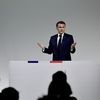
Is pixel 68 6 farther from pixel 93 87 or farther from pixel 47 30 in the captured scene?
pixel 93 87

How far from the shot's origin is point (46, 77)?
3.69 metres

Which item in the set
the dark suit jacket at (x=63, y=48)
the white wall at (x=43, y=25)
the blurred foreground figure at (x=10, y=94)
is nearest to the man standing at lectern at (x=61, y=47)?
the dark suit jacket at (x=63, y=48)

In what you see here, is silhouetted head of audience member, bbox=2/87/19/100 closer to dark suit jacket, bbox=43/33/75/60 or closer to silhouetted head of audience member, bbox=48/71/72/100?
silhouetted head of audience member, bbox=48/71/72/100

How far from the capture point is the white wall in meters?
5.42

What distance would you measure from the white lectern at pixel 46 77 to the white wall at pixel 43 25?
1663 millimetres

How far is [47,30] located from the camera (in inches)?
215

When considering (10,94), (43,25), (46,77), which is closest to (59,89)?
(10,94)

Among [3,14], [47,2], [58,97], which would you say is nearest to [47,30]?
[47,2]

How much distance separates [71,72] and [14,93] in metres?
2.41

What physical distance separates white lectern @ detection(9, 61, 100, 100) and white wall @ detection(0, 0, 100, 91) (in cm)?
166

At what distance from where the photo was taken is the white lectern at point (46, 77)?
3.69 m

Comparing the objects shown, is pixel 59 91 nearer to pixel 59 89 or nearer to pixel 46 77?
pixel 59 89

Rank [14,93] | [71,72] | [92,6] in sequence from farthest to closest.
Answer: [92,6]
[71,72]
[14,93]

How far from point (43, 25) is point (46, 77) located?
1.98 meters
